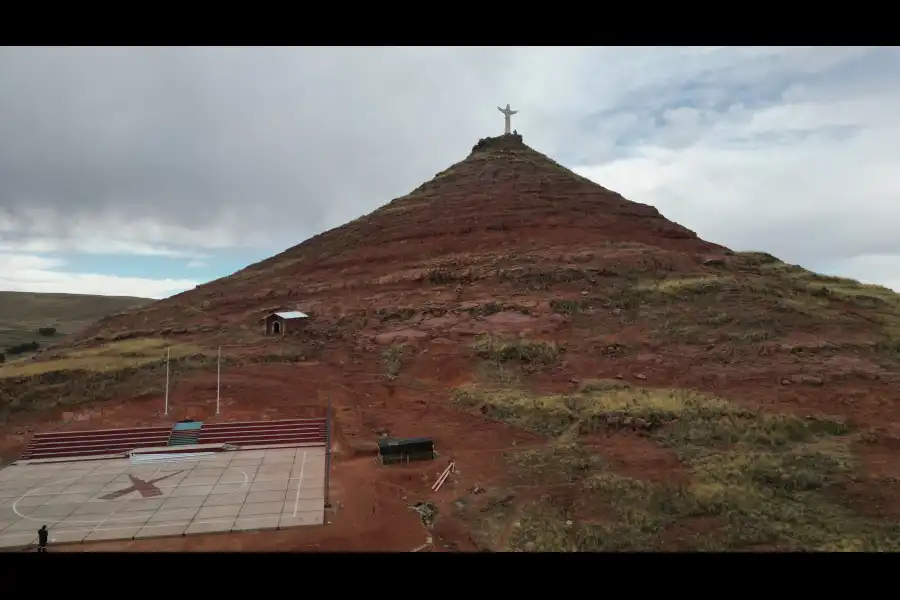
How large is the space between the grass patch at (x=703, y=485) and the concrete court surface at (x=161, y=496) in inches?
195

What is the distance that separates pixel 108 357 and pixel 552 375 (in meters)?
18.2

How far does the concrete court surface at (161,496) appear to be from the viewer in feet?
34.7

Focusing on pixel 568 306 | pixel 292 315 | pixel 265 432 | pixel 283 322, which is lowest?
pixel 265 432

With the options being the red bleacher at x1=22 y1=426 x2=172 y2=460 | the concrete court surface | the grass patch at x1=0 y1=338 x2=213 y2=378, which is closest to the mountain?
the grass patch at x1=0 y1=338 x2=213 y2=378

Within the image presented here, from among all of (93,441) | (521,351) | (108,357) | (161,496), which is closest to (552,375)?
(521,351)

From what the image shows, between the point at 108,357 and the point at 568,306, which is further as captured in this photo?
the point at 568,306

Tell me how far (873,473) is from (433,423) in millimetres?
10265

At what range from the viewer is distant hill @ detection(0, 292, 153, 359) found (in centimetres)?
5921

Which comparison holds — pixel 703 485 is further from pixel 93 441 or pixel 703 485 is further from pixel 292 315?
pixel 292 315

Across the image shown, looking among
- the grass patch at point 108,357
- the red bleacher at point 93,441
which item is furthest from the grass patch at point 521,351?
the grass patch at point 108,357

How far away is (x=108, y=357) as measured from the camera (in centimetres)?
2284

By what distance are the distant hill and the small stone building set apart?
40964 millimetres

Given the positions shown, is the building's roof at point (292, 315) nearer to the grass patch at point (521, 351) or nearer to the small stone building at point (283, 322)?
the small stone building at point (283, 322)
